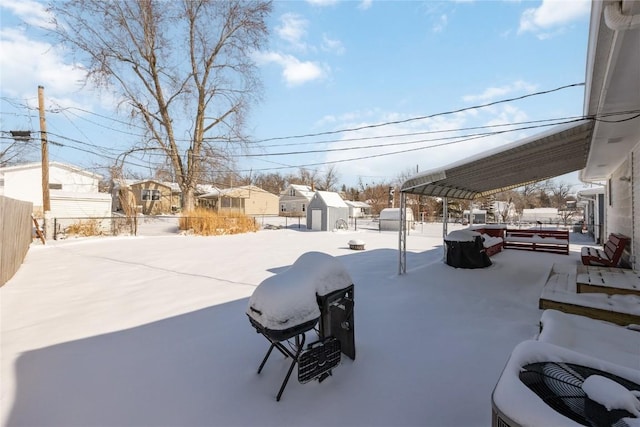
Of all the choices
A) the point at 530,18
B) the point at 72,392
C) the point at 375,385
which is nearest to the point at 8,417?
the point at 72,392

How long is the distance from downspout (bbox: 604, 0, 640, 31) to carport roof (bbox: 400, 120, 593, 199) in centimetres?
249

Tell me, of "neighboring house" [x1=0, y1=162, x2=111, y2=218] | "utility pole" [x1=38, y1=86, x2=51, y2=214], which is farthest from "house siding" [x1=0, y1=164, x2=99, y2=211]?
"utility pole" [x1=38, y1=86, x2=51, y2=214]

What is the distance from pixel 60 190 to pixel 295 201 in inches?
995

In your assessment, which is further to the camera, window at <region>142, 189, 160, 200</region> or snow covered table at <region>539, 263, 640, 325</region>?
window at <region>142, 189, 160, 200</region>

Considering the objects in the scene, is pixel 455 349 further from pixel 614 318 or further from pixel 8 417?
pixel 8 417

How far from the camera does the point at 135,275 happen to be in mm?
6414

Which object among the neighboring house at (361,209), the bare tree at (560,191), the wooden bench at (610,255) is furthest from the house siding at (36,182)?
the bare tree at (560,191)

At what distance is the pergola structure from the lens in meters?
4.48

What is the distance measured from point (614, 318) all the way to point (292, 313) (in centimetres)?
346

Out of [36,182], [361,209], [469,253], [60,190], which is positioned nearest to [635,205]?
[469,253]

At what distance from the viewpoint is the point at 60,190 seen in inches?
803

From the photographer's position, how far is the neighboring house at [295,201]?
131ft

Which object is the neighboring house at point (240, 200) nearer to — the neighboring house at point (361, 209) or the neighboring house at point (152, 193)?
the neighboring house at point (152, 193)

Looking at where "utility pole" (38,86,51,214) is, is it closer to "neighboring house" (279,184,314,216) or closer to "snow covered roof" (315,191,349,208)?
"snow covered roof" (315,191,349,208)
